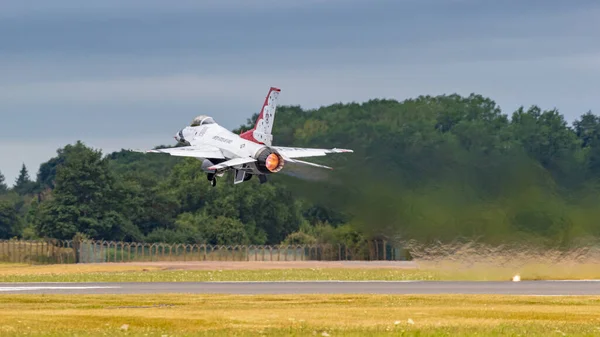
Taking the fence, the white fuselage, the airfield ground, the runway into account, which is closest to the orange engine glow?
the white fuselage

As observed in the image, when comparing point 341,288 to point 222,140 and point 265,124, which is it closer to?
point 222,140

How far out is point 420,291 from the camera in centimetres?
5831

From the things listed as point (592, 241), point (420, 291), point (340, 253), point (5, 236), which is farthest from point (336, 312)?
point (5, 236)

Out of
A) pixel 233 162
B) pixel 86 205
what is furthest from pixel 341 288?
pixel 86 205

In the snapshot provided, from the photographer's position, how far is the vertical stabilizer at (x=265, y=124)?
8256cm

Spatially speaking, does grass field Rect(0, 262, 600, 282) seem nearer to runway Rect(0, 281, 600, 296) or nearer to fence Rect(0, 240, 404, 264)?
runway Rect(0, 281, 600, 296)

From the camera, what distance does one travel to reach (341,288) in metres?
62.1

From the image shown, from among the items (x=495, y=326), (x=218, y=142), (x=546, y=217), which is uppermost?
(x=218, y=142)

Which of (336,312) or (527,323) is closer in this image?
(527,323)

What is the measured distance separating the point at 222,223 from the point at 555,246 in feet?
316

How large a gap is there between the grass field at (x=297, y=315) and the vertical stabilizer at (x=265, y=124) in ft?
91.9

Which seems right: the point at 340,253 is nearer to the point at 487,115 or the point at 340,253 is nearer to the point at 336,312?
the point at 487,115

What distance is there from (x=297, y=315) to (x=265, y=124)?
4278cm

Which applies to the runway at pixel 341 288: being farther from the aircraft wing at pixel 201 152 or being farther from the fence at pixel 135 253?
the fence at pixel 135 253
